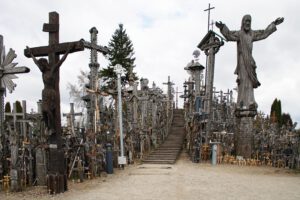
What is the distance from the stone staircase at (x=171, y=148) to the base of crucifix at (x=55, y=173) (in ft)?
25.9

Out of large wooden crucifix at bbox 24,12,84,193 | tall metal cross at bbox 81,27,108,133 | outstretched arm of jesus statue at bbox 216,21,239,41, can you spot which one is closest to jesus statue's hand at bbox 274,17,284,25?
outstretched arm of jesus statue at bbox 216,21,239,41

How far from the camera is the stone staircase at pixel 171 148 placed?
16.8 metres

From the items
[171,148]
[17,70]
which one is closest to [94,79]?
[17,70]

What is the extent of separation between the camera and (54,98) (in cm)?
888

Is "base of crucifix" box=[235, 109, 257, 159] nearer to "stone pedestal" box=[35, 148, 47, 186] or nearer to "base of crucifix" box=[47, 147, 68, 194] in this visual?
"stone pedestal" box=[35, 148, 47, 186]

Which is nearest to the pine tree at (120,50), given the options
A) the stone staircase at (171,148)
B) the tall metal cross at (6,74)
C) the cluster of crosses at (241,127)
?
the stone staircase at (171,148)

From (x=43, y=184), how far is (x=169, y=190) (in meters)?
3.74

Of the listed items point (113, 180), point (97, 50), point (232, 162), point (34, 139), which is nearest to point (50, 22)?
point (34, 139)

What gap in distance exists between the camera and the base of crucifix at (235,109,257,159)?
1736cm

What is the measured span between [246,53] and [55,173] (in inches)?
494

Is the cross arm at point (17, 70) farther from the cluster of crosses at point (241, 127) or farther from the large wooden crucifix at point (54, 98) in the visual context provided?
the cluster of crosses at point (241, 127)

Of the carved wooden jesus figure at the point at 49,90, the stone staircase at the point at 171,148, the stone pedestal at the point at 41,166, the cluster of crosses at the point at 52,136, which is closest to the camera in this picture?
the carved wooden jesus figure at the point at 49,90

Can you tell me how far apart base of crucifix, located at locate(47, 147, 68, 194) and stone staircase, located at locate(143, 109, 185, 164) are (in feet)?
25.9

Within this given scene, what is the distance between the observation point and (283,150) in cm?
1563
